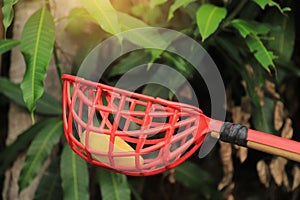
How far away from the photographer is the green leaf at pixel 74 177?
1.24 meters

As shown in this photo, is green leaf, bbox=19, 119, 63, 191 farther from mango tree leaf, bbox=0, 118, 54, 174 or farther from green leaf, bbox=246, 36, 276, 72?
green leaf, bbox=246, 36, 276, 72

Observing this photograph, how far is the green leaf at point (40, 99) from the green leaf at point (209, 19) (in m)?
0.44

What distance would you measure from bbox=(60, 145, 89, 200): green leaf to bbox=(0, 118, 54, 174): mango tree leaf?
126 mm

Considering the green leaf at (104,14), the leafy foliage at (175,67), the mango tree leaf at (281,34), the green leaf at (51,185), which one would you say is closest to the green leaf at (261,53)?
the leafy foliage at (175,67)

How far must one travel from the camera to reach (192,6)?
134 centimetres

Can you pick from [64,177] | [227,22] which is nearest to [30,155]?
[64,177]

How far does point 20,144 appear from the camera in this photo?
54.1 inches

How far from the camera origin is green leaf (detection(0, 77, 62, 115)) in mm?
1373

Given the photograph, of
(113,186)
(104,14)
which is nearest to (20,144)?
(113,186)

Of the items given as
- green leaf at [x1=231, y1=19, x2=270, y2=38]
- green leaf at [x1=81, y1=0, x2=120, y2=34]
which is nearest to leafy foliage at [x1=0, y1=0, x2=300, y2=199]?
green leaf at [x1=231, y1=19, x2=270, y2=38]

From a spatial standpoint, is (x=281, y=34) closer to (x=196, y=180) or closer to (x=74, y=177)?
(x=196, y=180)

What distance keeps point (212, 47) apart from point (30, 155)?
54cm

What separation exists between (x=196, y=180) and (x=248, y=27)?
433 mm

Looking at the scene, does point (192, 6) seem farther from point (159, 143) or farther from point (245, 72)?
point (159, 143)
